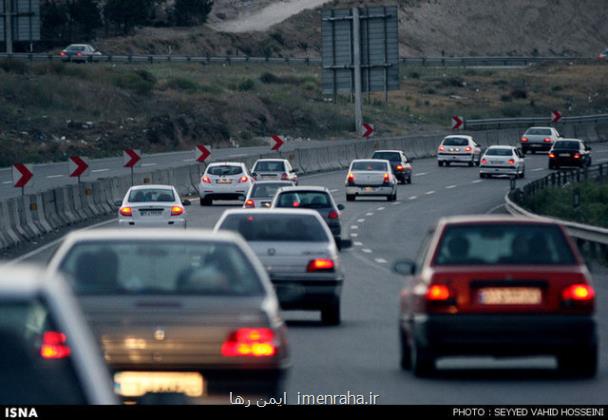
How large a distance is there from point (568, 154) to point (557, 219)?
33.1m

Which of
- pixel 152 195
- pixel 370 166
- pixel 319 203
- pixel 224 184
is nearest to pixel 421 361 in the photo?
pixel 319 203

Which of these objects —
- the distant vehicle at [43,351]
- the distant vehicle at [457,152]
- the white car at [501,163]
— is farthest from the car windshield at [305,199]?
the distant vehicle at [457,152]

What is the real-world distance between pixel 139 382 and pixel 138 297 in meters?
0.56

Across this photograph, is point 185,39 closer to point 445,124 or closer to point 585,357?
point 445,124

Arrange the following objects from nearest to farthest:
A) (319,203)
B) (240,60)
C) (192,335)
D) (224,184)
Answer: (192,335) < (319,203) < (224,184) < (240,60)

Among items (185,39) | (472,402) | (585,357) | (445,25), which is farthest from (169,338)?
(445,25)

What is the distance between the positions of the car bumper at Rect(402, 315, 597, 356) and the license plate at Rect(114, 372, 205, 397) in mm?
3248

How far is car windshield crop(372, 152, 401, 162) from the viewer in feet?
192

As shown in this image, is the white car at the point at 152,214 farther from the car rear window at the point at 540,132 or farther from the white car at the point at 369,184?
the car rear window at the point at 540,132

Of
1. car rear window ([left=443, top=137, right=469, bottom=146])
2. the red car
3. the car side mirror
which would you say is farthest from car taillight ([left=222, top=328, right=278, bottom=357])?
car rear window ([left=443, top=137, right=469, bottom=146])

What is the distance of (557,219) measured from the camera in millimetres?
33750

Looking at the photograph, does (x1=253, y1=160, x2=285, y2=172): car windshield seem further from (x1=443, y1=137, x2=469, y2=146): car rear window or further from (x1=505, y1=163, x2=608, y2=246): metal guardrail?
(x1=443, y1=137, x2=469, y2=146): car rear window

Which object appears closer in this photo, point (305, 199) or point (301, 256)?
point (301, 256)

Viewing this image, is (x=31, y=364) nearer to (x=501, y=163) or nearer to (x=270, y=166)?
(x=270, y=166)
